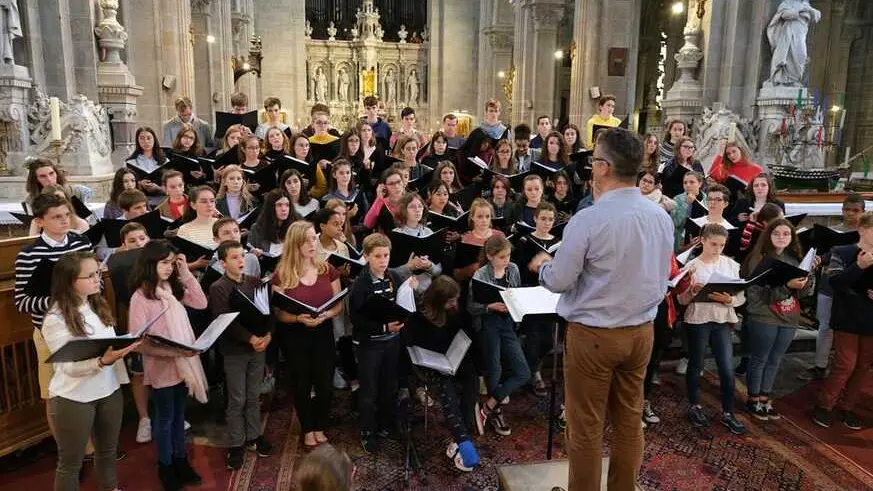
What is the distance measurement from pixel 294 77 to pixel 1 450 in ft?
67.6

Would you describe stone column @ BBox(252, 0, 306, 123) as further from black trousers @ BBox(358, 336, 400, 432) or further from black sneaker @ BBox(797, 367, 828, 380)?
black sneaker @ BBox(797, 367, 828, 380)

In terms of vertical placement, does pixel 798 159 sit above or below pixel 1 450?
above

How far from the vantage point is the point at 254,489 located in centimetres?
387

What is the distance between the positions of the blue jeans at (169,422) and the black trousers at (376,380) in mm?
1104

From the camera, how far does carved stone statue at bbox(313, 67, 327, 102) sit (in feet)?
77.5

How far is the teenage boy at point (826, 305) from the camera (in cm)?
539

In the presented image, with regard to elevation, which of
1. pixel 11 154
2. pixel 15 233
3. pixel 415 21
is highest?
pixel 415 21

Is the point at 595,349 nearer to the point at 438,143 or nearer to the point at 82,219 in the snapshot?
the point at 82,219

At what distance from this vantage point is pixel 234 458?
4.09m

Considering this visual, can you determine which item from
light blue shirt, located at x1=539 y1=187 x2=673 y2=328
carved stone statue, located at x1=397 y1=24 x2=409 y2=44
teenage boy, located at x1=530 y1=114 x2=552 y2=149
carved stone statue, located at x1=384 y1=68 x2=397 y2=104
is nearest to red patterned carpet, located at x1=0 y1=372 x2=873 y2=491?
light blue shirt, located at x1=539 y1=187 x2=673 y2=328

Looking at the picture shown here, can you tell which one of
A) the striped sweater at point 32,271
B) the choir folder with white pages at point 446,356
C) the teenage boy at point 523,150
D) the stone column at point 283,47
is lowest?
the choir folder with white pages at point 446,356

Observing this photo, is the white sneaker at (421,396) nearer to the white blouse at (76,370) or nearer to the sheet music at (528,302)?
the sheet music at (528,302)

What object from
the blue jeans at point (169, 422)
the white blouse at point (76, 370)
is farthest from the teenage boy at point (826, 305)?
the white blouse at point (76, 370)

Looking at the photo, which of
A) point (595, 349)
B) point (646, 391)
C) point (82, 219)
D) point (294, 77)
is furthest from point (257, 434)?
point (294, 77)
